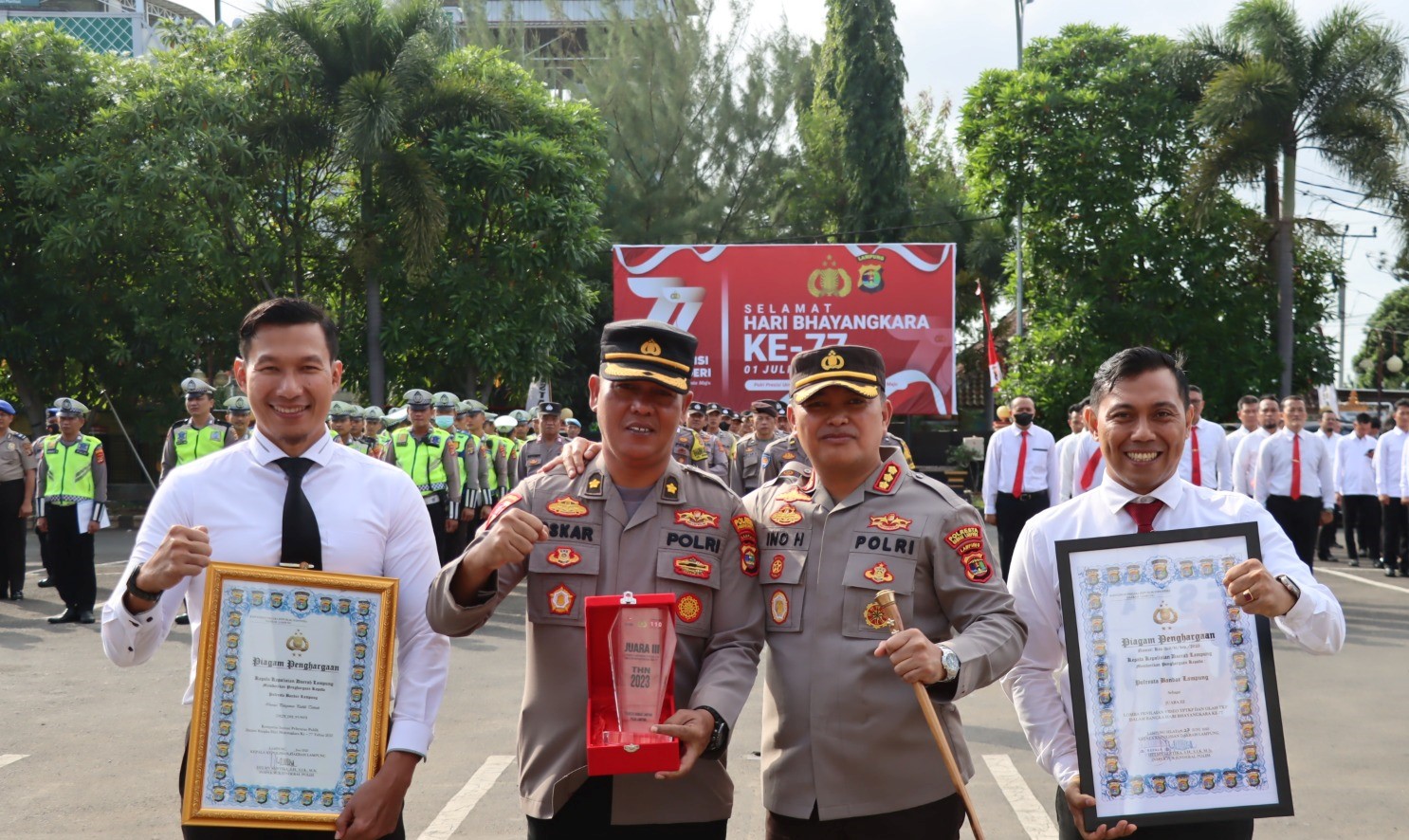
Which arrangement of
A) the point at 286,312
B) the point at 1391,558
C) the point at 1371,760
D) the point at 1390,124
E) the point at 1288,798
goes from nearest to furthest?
the point at 1288,798 → the point at 286,312 → the point at 1371,760 → the point at 1391,558 → the point at 1390,124

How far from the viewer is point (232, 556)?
2881 millimetres

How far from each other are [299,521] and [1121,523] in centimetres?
187

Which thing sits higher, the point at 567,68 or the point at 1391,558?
the point at 567,68

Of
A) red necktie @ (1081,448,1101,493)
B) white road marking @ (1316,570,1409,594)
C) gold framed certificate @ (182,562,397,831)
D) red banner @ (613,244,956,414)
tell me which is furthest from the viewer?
red banner @ (613,244,956,414)

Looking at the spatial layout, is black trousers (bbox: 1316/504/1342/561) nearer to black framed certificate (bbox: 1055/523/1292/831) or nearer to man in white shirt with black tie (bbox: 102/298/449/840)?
black framed certificate (bbox: 1055/523/1292/831)

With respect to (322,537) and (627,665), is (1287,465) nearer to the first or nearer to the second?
(627,665)

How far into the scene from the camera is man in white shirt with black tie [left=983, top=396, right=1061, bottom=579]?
13562 millimetres

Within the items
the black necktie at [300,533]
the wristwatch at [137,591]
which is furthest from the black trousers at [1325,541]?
the wristwatch at [137,591]

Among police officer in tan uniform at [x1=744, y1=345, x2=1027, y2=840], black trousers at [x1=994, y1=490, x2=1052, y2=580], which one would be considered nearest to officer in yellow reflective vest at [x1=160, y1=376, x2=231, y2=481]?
black trousers at [x1=994, y1=490, x2=1052, y2=580]

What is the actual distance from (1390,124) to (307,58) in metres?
20.6

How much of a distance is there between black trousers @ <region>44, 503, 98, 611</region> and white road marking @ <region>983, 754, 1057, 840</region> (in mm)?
8664

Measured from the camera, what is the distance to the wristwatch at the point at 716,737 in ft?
9.22

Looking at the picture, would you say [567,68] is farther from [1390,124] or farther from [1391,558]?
[1391,558]

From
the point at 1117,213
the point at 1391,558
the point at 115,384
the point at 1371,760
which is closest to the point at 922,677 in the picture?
the point at 1371,760
